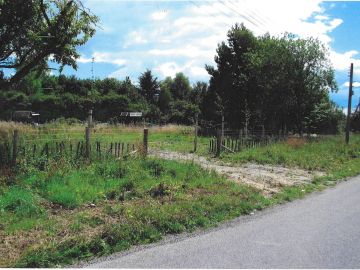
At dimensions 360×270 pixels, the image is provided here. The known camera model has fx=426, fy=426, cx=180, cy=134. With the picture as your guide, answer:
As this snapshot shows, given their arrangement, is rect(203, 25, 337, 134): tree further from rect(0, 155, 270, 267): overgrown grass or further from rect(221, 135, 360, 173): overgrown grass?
rect(0, 155, 270, 267): overgrown grass

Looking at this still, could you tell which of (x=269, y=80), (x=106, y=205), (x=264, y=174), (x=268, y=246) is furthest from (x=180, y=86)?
(x=268, y=246)

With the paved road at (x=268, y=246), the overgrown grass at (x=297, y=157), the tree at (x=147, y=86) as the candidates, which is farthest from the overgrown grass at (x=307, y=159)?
the tree at (x=147, y=86)

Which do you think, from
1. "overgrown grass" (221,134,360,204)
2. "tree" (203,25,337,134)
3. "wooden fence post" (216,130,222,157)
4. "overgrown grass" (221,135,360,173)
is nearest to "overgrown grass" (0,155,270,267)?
"overgrown grass" (221,134,360,204)

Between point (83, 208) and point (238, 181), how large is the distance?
583cm

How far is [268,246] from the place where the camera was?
21.2ft

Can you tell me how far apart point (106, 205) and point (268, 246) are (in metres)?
3.37

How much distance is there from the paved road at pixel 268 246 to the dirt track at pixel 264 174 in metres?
3.24

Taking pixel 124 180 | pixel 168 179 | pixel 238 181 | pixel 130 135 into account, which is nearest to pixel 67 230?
pixel 124 180

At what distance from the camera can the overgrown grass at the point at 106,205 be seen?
6176 mm

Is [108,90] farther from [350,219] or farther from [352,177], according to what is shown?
[350,219]

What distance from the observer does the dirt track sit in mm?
12945

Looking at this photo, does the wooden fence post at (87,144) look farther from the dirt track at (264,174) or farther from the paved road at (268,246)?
the paved road at (268,246)

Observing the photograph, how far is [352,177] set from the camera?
1667 centimetres

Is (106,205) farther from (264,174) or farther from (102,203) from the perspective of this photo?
(264,174)
